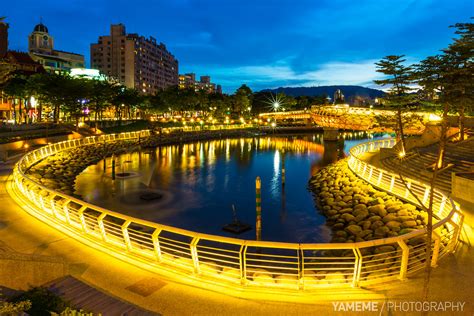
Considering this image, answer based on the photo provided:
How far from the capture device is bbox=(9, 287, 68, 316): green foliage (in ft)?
25.6

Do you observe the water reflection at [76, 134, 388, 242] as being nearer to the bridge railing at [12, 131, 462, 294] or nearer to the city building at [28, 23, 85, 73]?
the bridge railing at [12, 131, 462, 294]

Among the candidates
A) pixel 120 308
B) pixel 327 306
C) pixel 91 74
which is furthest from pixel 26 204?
pixel 91 74

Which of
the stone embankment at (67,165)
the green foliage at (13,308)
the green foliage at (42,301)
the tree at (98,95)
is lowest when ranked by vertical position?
the stone embankment at (67,165)

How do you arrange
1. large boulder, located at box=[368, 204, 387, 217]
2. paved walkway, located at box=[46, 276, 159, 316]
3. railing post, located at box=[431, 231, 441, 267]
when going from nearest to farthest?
1. paved walkway, located at box=[46, 276, 159, 316]
2. railing post, located at box=[431, 231, 441, 267]
3. large boulder, located at box=[368, 204, 387, 217]

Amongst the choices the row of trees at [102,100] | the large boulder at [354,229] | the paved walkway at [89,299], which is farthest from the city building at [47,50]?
the paved walkway at [89,299]

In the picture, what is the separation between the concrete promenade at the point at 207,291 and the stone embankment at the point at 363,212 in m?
6.59

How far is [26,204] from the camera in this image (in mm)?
17656

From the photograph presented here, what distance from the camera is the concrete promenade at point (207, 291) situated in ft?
27.5

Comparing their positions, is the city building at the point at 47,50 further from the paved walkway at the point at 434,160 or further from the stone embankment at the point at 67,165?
the paved walkway at the point at 434,160

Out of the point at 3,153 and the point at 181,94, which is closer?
the point at 3,153

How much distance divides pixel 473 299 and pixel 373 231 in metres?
10.6

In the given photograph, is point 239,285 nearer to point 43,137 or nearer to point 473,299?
point 473,299

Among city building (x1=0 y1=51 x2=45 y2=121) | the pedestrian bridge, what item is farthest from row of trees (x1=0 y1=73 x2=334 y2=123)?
the pedestrian bridge

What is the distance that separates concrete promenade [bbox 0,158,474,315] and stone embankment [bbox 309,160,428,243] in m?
6.59
